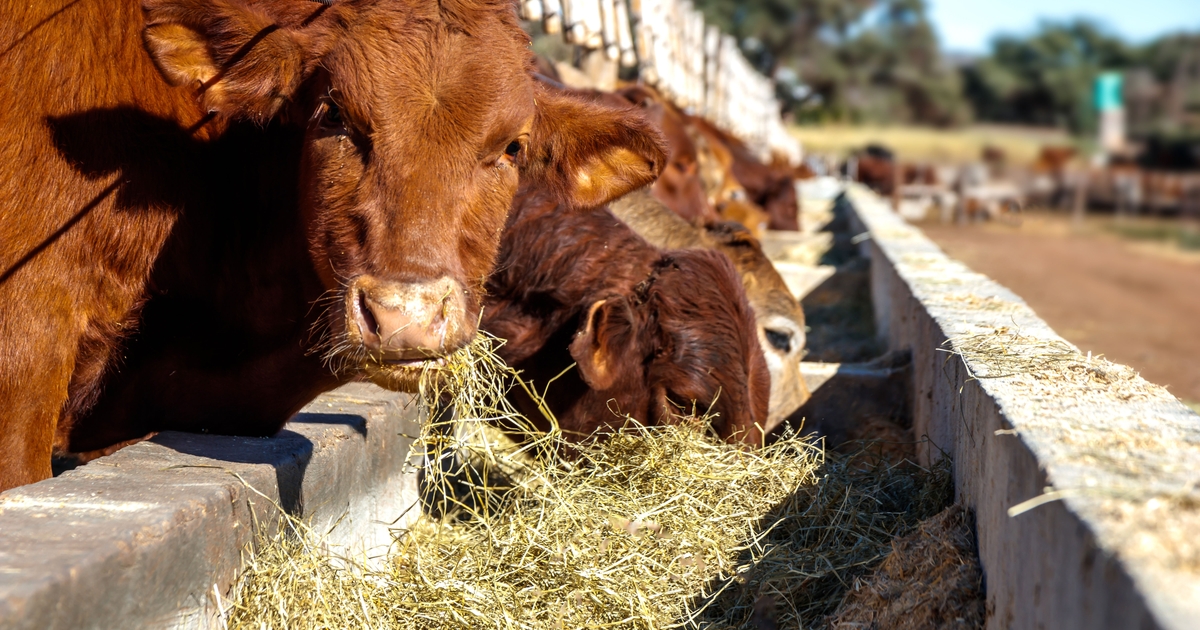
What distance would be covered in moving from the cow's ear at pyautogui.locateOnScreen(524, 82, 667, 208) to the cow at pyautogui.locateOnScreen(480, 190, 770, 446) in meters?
0.62

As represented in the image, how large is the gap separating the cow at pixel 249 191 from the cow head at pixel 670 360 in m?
0.74

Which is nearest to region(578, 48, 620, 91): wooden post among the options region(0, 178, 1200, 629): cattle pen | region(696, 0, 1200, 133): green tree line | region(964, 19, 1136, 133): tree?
region(0, 178, 1200, 629): cattle pen

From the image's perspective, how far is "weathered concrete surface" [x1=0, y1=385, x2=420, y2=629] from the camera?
6.86 feet

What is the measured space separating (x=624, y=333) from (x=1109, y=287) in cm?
1531

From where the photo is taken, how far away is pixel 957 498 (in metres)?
3.31

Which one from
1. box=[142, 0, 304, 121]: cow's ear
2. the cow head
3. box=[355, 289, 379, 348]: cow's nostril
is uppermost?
box=[142, 0, 304, 121]: cow's ear

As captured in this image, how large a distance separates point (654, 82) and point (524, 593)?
799cm

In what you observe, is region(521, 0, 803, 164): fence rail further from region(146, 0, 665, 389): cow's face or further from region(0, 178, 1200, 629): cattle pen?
region(0, 178, 1200, 629): cattle pen

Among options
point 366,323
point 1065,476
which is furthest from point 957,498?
point 366,323

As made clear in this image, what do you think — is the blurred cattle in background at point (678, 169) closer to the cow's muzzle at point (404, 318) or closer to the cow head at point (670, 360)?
the cow head at point (670, 360)

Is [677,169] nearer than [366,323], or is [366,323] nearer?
[366,323]

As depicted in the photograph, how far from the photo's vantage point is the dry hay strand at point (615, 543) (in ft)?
9.98

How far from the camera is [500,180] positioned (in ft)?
9.78

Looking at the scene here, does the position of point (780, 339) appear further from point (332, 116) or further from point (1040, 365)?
point (332, 116)
